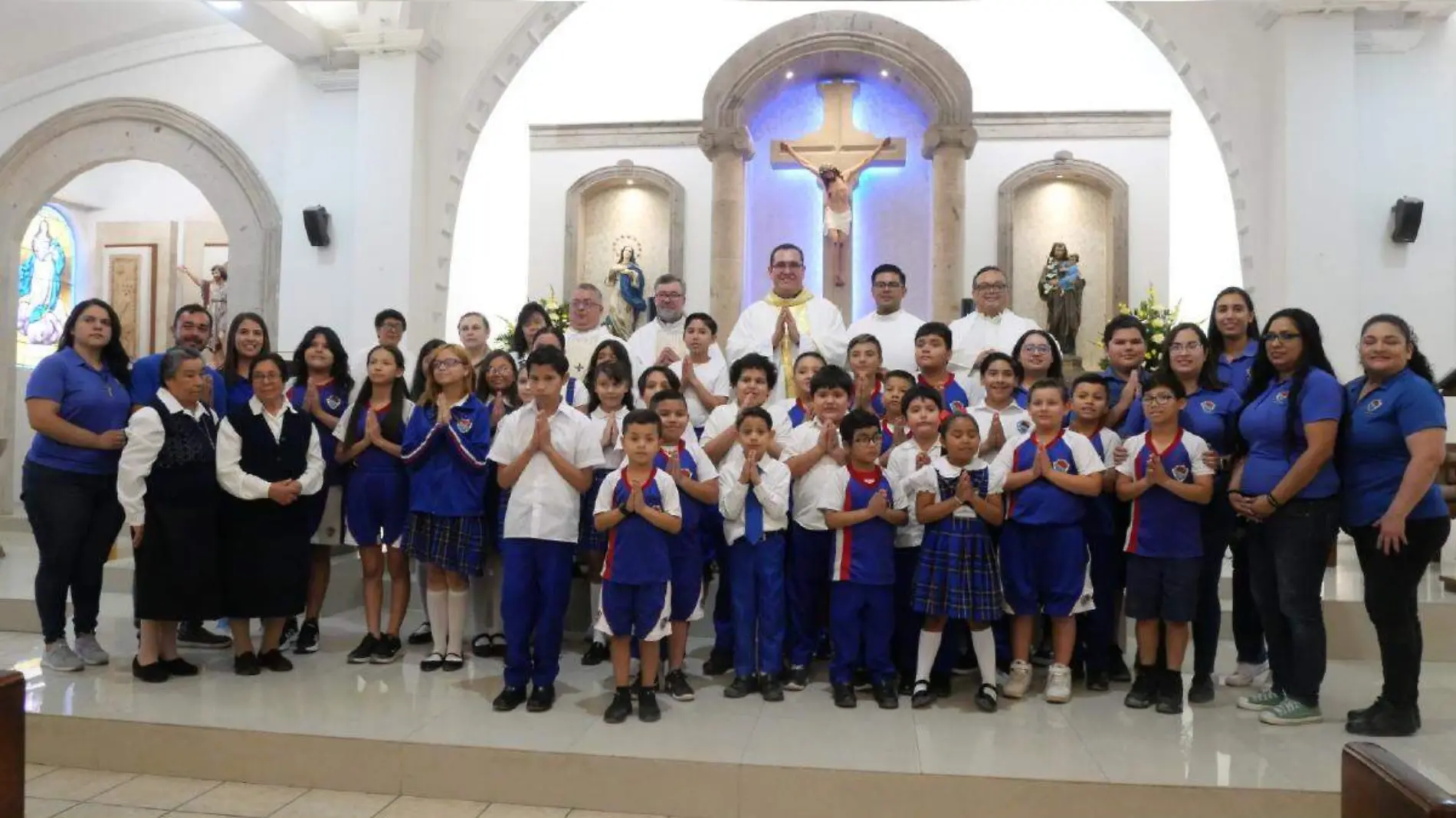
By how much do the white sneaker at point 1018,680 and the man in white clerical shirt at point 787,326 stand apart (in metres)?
1.82

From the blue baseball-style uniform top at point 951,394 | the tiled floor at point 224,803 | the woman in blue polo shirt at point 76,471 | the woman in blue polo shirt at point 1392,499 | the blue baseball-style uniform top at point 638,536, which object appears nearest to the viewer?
the tiled floor at point 224,803

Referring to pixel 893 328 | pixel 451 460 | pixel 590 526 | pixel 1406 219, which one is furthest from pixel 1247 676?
pixel 1406 219

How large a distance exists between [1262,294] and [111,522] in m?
7.21

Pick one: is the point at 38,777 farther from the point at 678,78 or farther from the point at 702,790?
the point at 678,78

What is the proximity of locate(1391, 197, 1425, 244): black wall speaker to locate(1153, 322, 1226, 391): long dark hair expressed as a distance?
12.8 ft

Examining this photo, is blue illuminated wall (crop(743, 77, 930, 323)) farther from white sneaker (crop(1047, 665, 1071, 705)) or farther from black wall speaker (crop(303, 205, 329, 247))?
white sneaker (crop(1047, 665, 1071, 705))

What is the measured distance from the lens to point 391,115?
743 centimetres

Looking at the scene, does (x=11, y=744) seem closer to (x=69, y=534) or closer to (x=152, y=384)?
(x=69, y=534)

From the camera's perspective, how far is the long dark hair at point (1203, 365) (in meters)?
3.78

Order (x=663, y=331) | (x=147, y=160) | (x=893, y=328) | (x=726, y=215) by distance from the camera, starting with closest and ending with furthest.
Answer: (x=893, y=328)
(x=663, y=331)
(x=147, y=160)
(x=726, y=215)

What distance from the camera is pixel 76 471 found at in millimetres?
4008

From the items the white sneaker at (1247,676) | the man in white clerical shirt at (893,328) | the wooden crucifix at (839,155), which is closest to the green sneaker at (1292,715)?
the white sneaker at (1247,676)

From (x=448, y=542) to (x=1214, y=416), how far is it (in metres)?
3.14

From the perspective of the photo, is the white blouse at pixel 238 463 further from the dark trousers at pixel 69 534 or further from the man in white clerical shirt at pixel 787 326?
the man in white clerical shirt at pixel 787 326
